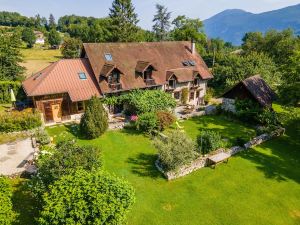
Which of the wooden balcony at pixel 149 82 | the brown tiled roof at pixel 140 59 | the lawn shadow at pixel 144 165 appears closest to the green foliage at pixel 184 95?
the brown tiled roof at pixel 140 59

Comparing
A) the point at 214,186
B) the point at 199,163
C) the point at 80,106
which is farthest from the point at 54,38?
the point at 214,186

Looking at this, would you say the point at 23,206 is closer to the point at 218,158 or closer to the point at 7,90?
the point at 218,158

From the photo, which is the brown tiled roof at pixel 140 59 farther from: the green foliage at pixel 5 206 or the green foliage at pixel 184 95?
the green foliage at pixel 5 206

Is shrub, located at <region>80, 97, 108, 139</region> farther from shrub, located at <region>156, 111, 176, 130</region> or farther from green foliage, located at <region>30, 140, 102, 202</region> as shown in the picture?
green foliage, located at <region>30, 140, 102, 202</region>

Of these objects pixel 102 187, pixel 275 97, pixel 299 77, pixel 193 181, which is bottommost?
pixel 193 181

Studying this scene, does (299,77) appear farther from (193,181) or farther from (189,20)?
(189,20)

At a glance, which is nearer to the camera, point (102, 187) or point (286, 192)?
point (102, 187)

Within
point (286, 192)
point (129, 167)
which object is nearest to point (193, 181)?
point (129, 167)
